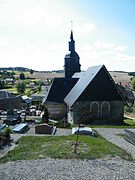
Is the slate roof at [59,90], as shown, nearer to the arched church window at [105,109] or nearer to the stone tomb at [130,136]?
the arched church window at [105,109]

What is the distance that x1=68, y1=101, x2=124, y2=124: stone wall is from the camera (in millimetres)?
27547

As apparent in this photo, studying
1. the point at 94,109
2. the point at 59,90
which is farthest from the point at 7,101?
the point at 94,109

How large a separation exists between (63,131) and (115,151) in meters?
7.95

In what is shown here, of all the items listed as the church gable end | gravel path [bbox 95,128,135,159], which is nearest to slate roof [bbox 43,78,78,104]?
the church gable end

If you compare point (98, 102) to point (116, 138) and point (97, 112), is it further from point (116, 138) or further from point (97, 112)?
point (116, 138)

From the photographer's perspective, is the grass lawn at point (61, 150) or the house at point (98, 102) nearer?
the grass lawn at point (61, 150)

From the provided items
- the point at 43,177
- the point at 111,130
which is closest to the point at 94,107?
the point at 111,130

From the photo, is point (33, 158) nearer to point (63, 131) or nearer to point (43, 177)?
point (43, 177)

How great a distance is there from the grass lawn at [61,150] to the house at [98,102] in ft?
35.5

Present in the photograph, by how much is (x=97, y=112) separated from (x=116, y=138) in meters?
9.03

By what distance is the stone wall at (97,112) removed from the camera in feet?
90.4

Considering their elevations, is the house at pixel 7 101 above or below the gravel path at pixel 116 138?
above

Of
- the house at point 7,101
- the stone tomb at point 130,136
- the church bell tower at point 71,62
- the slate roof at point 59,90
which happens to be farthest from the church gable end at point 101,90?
the house at point 7,101

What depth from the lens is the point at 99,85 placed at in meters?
28.0
